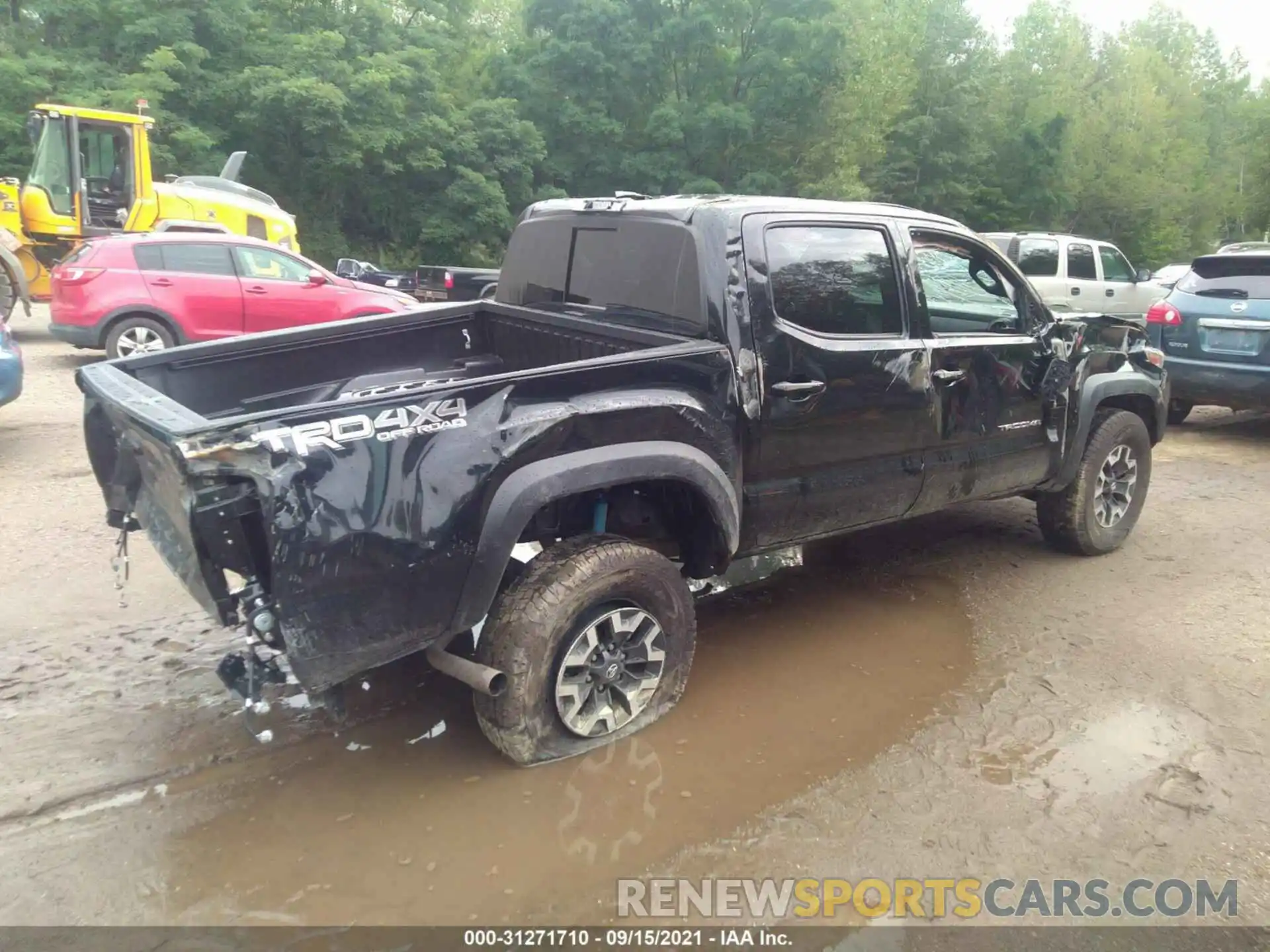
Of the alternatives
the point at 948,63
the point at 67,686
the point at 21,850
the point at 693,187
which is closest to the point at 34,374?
the point at 67,686

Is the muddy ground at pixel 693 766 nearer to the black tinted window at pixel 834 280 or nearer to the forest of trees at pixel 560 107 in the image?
the black tinted window at pixel 834 280

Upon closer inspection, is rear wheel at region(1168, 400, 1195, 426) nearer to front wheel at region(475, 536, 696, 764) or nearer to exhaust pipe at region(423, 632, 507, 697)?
front wheel at region(475, 536, 696, 764)

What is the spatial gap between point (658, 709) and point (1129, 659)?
2327 mm

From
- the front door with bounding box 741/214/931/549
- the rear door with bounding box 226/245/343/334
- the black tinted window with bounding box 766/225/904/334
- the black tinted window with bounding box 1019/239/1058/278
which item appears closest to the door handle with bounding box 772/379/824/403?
the front door with bounding box 741/214/931/549

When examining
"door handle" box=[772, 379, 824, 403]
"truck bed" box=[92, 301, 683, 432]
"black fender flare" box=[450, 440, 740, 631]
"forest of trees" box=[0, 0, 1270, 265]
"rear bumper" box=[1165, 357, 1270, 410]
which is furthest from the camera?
"forest of trees" box=[0, 0, 1270, 265]

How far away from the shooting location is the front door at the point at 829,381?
386 cm

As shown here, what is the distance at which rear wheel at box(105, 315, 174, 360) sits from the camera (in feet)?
33.4

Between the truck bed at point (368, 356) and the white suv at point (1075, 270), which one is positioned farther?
the white suv at point (1075, 270)

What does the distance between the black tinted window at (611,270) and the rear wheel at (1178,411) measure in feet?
23.7

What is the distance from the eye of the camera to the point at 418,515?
2.97 meters

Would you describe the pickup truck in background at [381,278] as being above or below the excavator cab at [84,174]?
below

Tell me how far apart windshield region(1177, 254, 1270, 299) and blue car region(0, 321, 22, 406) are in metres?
10.0

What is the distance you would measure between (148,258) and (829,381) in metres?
9.06

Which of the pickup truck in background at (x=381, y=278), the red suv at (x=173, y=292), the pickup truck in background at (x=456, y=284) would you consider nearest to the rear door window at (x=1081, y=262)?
the pickup truck in background at (x=456, y=284)
